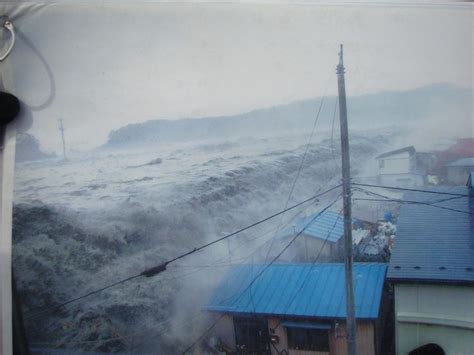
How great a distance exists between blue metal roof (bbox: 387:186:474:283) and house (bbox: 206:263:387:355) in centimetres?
14

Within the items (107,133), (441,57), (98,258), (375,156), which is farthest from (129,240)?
(441,57)

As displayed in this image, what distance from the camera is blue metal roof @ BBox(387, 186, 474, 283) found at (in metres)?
1.86

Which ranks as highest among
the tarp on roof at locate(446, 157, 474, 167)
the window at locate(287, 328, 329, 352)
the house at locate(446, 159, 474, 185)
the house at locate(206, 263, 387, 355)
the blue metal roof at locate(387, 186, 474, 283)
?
the tarp on roof at locate(446, 157, 474, 167)

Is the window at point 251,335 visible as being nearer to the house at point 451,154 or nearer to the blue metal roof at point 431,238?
the blue metal roof at point 431,238

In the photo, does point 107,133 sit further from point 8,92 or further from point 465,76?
point 465,76

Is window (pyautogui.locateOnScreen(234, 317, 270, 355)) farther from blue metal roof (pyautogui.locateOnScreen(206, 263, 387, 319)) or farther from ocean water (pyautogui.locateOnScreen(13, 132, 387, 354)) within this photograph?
ocean water (pyautogui.locateOnScreen(13, 132, 387, 354))

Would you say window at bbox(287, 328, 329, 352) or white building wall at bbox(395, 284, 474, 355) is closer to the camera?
white building wall at bbox(395, 284, 474, 355)

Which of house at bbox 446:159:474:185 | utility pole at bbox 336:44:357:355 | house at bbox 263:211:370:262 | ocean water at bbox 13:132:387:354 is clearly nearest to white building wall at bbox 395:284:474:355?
utility pole at bbox 336:44:357:355

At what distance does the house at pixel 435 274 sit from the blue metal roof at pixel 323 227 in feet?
1.09

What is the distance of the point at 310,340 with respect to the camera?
1.93 metres

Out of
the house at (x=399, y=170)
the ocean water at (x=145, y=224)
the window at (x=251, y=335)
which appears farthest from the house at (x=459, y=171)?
the window at (x=251, y=335)

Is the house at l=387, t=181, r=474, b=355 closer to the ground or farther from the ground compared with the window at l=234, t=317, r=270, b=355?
farther from the ground

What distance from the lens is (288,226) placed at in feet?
6.31

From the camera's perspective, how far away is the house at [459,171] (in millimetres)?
1854
